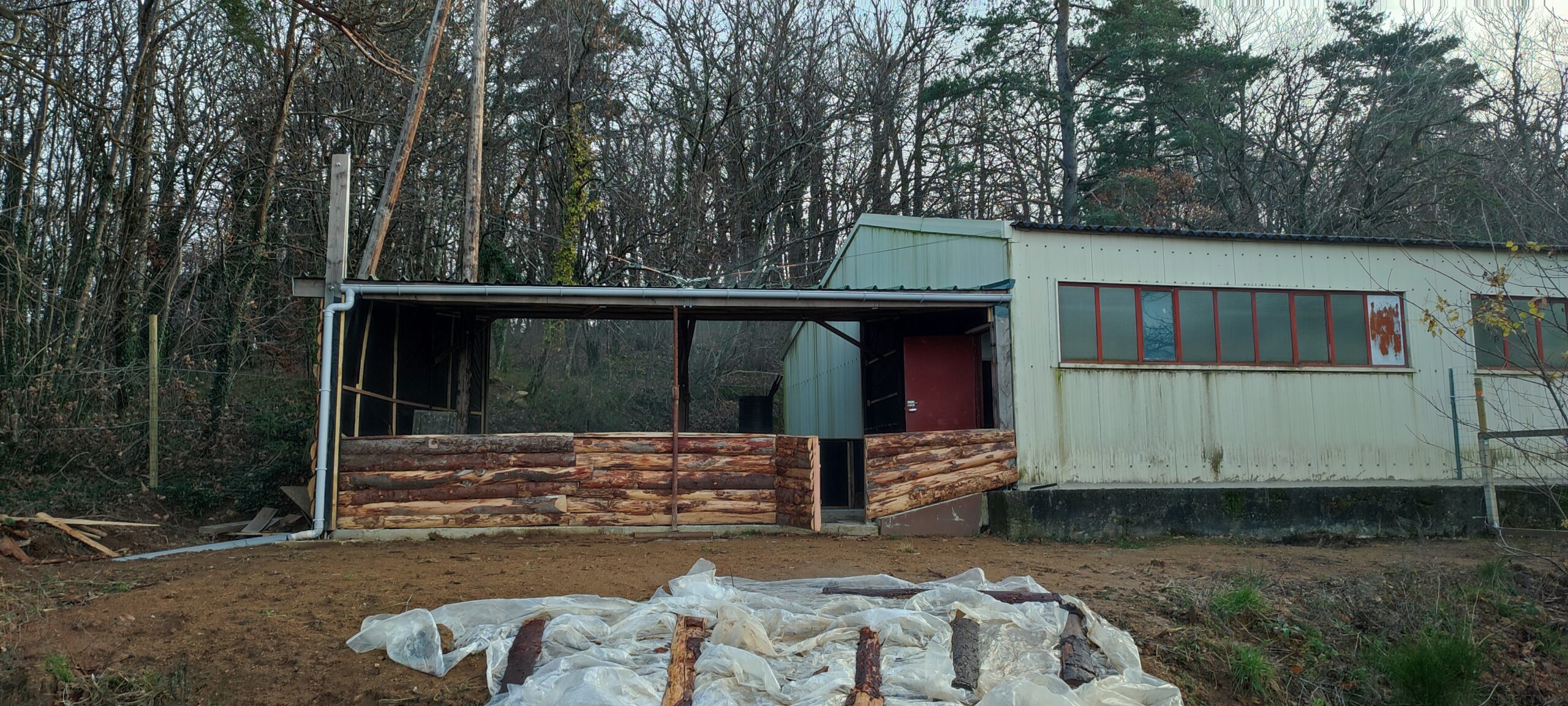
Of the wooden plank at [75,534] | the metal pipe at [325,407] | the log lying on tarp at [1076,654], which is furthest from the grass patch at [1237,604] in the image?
the wooden plank at [75,534]

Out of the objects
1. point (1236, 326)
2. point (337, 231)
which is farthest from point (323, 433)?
point (1236, 326)

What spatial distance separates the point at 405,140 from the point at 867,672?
11067 mm

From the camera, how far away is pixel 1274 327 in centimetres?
1264

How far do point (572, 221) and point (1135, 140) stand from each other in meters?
14.8

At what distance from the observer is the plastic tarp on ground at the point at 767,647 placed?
5395 mm

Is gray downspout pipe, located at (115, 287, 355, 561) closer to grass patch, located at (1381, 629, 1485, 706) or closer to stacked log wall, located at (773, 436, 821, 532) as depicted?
stacked log wall, located at (773, 436, 821, 532)

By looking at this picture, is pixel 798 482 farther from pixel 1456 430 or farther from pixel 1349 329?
pixel 1456 430

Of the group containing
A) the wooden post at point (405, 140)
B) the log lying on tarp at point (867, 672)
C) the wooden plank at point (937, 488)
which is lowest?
the log lying on tarp at point (867, 672)

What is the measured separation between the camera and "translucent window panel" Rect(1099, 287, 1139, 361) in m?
12.1

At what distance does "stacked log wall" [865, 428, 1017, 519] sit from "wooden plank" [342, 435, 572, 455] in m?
3.49

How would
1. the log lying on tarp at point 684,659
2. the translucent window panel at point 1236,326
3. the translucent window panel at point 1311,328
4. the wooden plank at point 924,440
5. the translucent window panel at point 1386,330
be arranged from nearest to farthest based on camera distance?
the log lying on tarp at point 684,659
the wooden plank at point 924,440
the translucent window panel at point 1236,326
the translucent window panel at point 1311,328
the translucent window panel at point 1386,330

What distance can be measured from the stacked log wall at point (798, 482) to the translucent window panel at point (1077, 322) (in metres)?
3.36

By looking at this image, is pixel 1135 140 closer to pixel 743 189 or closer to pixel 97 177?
pixel 743 189

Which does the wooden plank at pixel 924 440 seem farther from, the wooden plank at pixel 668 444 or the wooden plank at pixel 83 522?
the wooden plank at pixel 83 522
